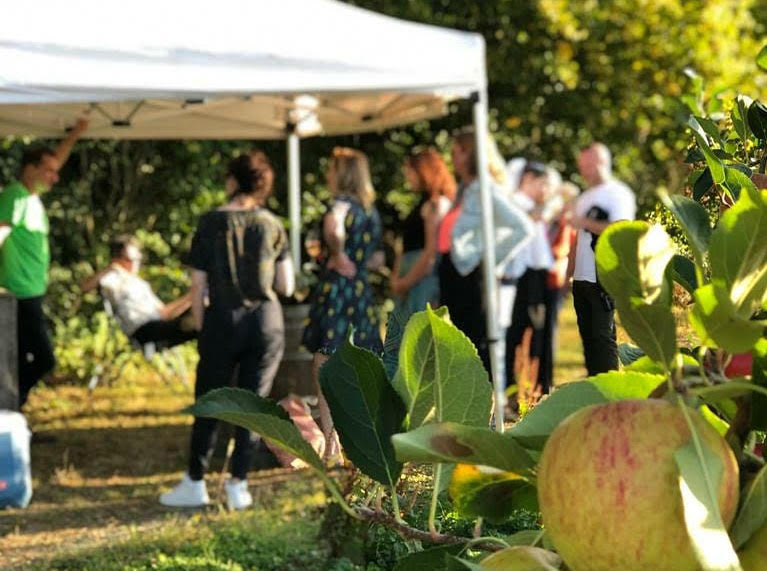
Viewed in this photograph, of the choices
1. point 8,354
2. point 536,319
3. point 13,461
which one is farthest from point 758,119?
point 536,319

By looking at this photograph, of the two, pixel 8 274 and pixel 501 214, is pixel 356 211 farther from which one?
pixel 8 274

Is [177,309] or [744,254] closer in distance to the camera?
[744,254]

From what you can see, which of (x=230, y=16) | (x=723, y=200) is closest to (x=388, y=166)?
(x=230, y=16)

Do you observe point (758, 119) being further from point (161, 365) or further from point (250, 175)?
point (161, 365)

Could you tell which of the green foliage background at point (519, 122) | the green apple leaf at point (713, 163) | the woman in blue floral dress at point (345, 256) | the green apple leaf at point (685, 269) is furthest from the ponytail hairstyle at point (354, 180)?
the green apple leaf at point (685, 269)

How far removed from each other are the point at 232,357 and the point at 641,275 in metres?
4.87

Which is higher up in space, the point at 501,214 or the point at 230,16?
the point at 230,16

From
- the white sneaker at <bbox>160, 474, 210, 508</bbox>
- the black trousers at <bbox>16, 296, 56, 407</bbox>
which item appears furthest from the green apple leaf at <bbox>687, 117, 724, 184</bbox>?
the black trousers at <bbox>16, 296, 56, 407</bbox>

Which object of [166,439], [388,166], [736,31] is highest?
[736,31]

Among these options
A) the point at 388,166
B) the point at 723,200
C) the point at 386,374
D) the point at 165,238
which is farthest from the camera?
the point at 388,166

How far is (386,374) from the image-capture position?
2.23ft

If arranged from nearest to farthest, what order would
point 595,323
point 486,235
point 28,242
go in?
point 595,323, point 486,235, point 28,242

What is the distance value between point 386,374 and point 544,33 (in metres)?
11.1

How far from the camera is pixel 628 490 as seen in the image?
1.64 ft
